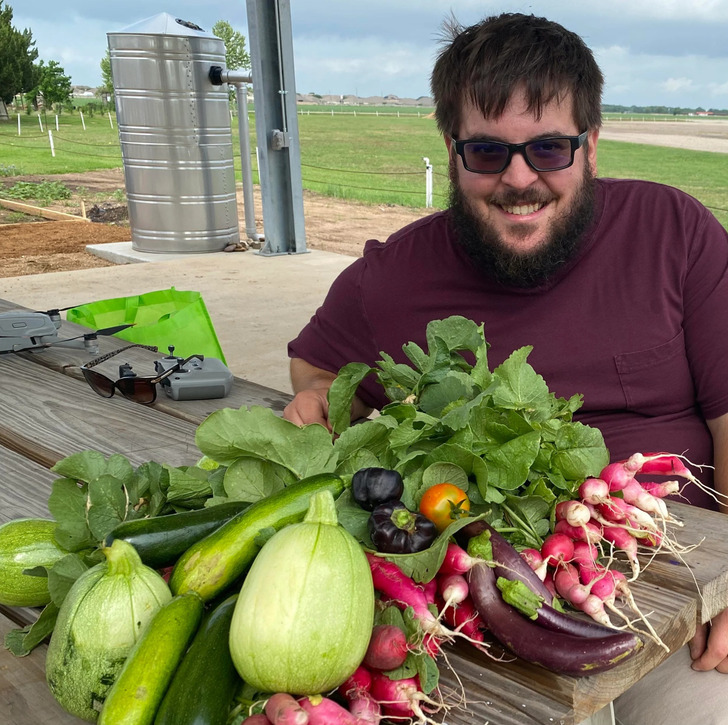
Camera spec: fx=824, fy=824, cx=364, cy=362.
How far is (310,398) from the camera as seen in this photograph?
1914 mm

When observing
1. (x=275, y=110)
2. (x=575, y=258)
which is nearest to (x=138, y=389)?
(x=575, y=258)

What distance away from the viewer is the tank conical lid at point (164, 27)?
8227 mm

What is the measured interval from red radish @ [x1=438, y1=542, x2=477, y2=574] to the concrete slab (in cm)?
384

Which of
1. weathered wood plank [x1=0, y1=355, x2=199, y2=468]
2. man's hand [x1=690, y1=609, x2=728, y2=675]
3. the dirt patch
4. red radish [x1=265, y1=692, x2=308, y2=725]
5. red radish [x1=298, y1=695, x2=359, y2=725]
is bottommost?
the dirt patch

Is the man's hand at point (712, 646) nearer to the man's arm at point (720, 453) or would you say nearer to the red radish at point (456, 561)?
the man's arm at point (720, 453)

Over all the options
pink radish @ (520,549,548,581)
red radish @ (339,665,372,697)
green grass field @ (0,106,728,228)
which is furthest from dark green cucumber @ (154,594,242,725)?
green grass field @ (0,106,728,228)

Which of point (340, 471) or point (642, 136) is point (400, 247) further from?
point (642, 136)

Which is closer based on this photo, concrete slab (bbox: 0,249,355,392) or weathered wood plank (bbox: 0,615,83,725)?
weathered wood plank (bbox: 0,615,83,725)

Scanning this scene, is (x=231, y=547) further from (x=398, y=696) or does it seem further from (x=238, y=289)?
(x=238, y=289)

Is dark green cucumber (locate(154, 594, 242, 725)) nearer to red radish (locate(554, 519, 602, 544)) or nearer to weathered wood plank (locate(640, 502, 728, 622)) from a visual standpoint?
red radish (locate(554, 519, 602, 544))

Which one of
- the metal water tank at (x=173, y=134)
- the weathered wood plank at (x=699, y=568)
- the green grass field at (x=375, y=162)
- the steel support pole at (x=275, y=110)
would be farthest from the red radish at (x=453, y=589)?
the green grass field at (x=375, y=162)

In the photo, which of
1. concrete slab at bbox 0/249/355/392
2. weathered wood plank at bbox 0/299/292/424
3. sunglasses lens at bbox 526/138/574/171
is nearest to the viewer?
sunglasses lens at bbox 526/138/574/171

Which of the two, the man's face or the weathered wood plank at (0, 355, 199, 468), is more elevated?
the man's face

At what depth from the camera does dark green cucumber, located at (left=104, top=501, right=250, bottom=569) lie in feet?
3.53
